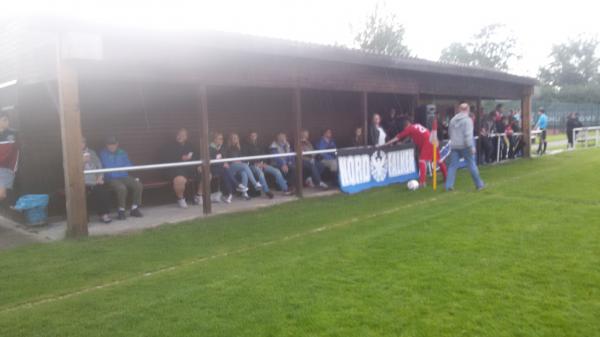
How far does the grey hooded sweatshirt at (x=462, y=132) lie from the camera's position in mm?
10633

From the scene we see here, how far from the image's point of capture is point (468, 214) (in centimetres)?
827

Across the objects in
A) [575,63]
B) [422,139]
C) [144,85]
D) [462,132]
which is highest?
[575,63]

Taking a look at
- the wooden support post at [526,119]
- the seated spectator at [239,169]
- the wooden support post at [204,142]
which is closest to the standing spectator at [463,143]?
the seated spectator at [239,169]

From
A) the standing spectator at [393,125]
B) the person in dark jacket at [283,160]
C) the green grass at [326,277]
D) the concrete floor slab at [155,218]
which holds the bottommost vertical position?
the green grass at [326,277]

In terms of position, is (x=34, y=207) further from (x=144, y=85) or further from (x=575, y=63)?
(x=575, y=63)

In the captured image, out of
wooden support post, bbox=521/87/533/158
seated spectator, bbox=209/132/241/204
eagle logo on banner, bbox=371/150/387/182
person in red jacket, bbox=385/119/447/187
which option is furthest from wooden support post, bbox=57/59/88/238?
wooden support post, bbox=521/87/533/158

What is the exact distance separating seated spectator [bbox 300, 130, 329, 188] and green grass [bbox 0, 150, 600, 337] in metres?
3.25

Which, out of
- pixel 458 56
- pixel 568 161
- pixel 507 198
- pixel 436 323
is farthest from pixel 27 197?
pixel 458 56

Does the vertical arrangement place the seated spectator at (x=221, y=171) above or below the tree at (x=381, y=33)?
below

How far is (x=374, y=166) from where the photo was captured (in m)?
11.8

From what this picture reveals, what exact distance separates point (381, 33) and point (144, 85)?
123ft

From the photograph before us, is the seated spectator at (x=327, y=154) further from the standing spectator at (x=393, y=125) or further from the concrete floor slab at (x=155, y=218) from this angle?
the standing spectator at (x=393, y=125)

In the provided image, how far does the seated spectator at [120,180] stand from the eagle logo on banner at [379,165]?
5.22 m

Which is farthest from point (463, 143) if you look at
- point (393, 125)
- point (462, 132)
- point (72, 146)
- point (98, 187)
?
point (72, 146)
